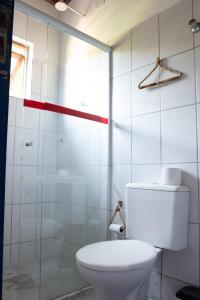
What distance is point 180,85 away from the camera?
1594mm

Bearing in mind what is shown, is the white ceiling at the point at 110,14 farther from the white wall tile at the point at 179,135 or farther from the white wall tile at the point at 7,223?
the white wall tile at the point at 7,223

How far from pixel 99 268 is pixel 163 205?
551 millimetres

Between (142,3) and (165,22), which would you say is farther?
(142,3)

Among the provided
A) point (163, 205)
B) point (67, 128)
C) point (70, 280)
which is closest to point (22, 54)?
point (67, 128)

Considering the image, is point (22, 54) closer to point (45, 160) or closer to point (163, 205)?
point (45, 160)

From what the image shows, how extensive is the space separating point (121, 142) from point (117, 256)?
97 centimetres

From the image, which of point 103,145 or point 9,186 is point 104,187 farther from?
point 9,186

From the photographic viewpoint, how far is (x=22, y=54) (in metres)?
2.04

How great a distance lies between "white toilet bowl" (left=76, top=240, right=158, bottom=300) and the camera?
1.11 metres

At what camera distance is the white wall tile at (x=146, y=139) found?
171cm

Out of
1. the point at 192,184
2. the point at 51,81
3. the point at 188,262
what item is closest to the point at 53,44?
the point at 51,81

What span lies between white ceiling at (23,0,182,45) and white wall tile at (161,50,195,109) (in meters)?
0.42

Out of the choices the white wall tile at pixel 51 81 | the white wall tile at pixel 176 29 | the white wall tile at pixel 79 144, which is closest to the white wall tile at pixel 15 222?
the white wall tile at pixel 79 144

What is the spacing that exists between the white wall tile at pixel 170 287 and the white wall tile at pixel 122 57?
152 centimetres
